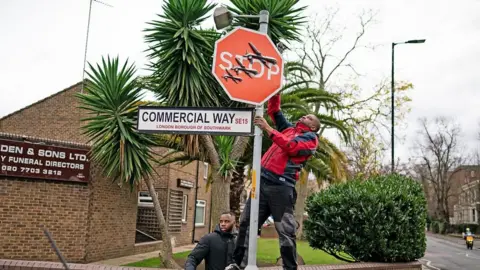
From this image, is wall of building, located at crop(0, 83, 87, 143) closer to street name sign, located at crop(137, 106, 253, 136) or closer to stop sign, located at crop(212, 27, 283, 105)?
street name sign, located at crop(137, 106, 253, 136)

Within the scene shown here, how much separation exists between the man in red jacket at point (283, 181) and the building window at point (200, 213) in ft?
73.4

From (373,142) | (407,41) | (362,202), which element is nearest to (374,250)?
(362,202)

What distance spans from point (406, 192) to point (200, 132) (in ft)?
23.4

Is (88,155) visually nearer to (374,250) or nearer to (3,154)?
(3,154)

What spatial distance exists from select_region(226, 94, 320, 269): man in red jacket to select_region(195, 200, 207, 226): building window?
22.4m

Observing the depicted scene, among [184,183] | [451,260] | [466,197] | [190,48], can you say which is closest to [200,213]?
[184,183]

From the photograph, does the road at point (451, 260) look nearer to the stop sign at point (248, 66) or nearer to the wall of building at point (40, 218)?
the wall of building at point (40, 218)

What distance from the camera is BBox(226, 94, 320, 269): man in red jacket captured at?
4438 mm

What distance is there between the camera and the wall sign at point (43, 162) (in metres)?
13.3

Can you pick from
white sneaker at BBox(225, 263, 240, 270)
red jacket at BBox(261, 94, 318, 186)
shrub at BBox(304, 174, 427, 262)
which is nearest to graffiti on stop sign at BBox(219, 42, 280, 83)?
red jacket at BBox(261, 94, 318, 186)

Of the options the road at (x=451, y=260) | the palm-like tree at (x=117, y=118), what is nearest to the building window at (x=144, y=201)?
the palm-like tree at (x=117, y=118)

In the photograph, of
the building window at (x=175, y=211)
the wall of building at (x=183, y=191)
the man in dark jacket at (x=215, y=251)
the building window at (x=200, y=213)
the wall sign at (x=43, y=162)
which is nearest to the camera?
the man in dark jacket at (x=215, y=251)

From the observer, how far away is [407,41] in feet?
74.1

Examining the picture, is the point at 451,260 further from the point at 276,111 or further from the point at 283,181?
the point at 283,181
